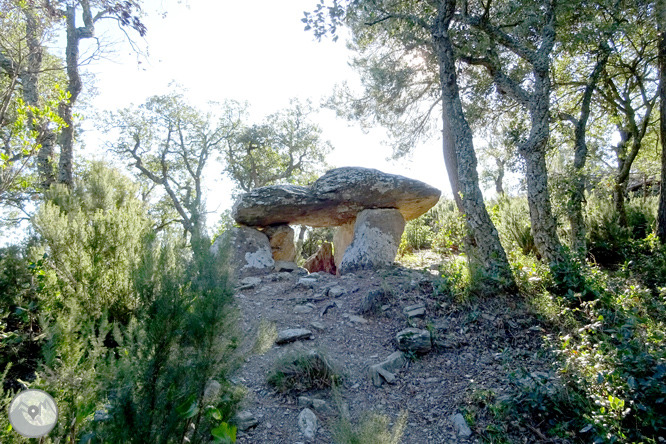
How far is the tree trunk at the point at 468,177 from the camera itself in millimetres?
4766

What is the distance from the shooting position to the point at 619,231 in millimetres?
6473

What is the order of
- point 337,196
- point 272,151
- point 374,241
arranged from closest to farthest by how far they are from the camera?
point 374,241 < point 337,196 < point 272,151

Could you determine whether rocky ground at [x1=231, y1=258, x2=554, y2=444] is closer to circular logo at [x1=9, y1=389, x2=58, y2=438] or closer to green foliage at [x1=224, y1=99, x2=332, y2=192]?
circular logo at [x1=9, y1=389, x2=58, y2=438]

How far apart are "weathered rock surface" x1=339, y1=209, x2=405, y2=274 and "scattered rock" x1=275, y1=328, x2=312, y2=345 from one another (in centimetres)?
278

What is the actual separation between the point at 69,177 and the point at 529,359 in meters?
6.51

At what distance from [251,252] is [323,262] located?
2076mm

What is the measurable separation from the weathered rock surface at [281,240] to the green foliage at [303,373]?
15.5 ft

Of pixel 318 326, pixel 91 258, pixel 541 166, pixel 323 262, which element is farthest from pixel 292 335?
pixel 323 262

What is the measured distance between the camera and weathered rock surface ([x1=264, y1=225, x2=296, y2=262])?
816 cm

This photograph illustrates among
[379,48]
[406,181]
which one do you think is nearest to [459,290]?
[406,181]

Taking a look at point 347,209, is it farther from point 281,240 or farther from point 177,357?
point 177,357

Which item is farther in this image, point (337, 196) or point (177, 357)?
point (337, 196)

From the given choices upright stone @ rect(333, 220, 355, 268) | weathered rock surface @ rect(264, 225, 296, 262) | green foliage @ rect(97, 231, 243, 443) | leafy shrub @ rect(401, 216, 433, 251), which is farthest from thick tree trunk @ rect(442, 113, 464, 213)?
green foliage @ rect(97, 231, 243, 443)

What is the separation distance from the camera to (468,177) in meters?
5.03
